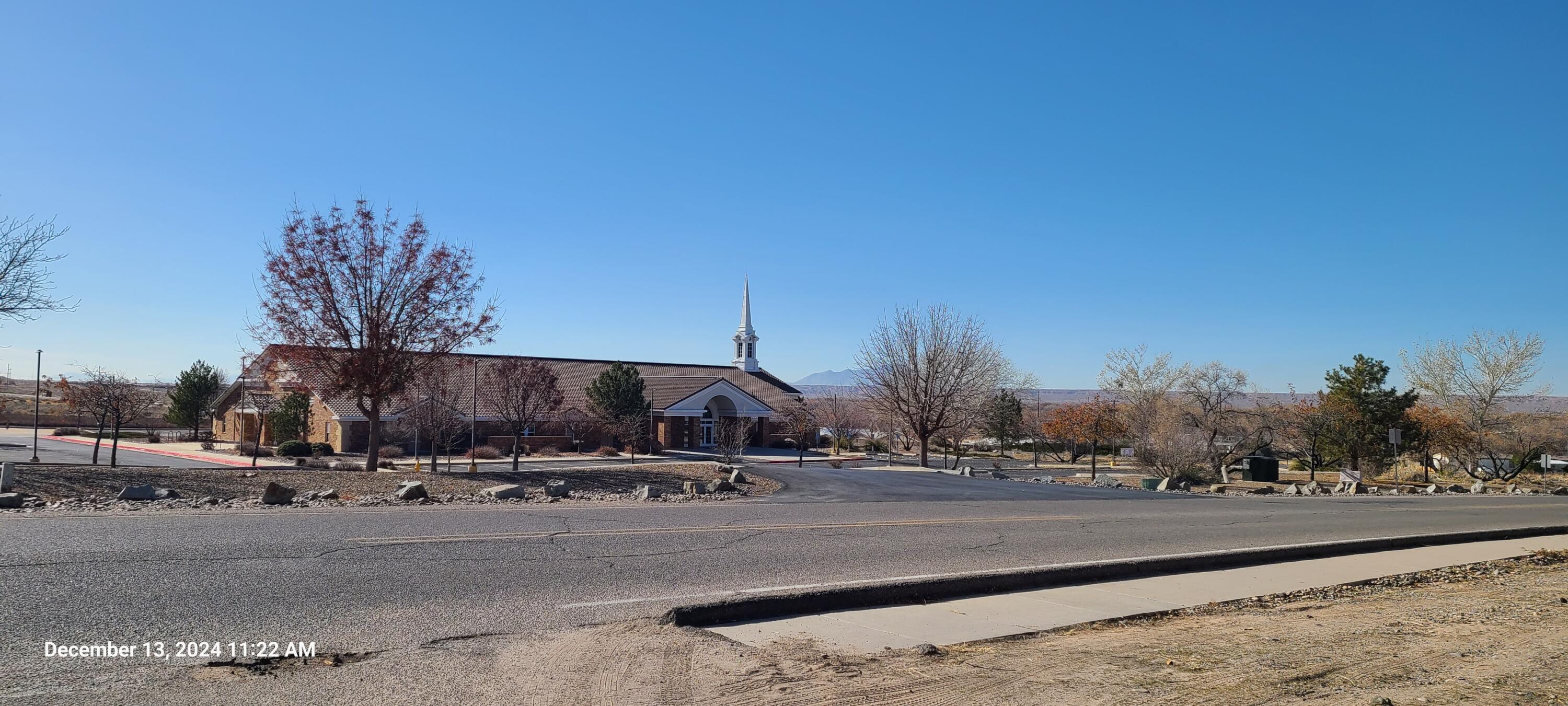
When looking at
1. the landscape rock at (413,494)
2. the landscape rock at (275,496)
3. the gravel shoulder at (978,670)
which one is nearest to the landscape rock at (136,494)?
the landscape rock at (275,496)

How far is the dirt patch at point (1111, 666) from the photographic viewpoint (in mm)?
4977

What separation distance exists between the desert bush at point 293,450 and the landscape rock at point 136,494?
81.6ft

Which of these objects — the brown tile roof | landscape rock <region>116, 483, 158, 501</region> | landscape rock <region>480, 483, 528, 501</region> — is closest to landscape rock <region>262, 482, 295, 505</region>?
landscape rock <region>116, 483, 158, 501</region>

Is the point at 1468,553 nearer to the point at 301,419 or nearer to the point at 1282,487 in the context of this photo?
the point at 1282,487

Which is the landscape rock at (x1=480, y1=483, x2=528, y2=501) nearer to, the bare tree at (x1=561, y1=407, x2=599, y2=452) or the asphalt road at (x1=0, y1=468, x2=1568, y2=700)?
the asphalt road at (x1=0, y1=468, x2=1568, y2=700)

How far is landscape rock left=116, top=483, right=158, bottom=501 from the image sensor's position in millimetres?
14047

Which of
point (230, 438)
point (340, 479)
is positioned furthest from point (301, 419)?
point (340, 479)

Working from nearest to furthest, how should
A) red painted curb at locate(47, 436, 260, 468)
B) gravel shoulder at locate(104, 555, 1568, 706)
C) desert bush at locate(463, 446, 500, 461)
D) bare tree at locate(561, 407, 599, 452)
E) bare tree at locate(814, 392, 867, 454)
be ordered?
gravel shoulder at locate(104, 555, 1568, 706)
red painted curb at locate(47, 436, 260, 468)
desert bush at locate(463, 446, 500, 461)
bare tree at locate(561, 407, 599, 452)
bare tree at locate(814, 392, 867, 454)

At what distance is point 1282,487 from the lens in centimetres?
3506

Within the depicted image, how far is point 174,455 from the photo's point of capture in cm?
3772

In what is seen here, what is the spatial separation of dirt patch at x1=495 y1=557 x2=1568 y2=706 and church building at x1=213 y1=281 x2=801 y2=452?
25577 millimetres

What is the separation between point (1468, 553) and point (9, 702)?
15.5m

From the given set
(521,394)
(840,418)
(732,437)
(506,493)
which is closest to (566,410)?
(732,437)

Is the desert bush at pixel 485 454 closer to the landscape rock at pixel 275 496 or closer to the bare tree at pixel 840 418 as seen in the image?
the bare tree at pixel 840 418
